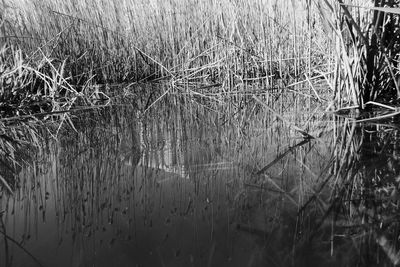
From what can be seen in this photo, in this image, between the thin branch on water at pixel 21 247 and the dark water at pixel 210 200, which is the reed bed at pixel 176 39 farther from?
the thin branch on water at pixel 21 247

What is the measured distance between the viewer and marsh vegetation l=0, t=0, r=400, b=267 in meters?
0.58

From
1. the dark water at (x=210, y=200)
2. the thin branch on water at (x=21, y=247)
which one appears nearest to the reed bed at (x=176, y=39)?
the dark water at (x=210, y=200)

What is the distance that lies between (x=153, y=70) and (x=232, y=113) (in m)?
1.78

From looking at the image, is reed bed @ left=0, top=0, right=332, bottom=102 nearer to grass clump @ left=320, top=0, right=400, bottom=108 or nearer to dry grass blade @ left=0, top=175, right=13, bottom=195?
grass clump @ left=320, top=0, right=400, bottom=108

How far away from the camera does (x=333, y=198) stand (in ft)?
2.37

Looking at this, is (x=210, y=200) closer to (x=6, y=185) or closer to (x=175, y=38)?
(x=6, y=185)

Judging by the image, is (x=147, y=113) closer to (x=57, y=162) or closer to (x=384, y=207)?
(x=57, y=162)

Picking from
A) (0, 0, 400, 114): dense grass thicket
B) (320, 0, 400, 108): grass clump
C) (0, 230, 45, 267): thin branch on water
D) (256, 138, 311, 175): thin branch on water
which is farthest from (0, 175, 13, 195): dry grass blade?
(0, 0, 400, 114): dense grass thicket

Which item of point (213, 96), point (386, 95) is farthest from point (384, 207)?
point (213, 96)

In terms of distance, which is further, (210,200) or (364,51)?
(364,51)

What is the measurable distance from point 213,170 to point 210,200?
0.18m

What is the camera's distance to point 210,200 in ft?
2.48

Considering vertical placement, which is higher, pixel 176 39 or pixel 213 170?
pixel 176 39

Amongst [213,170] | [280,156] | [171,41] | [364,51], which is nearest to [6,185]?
[213,170]
